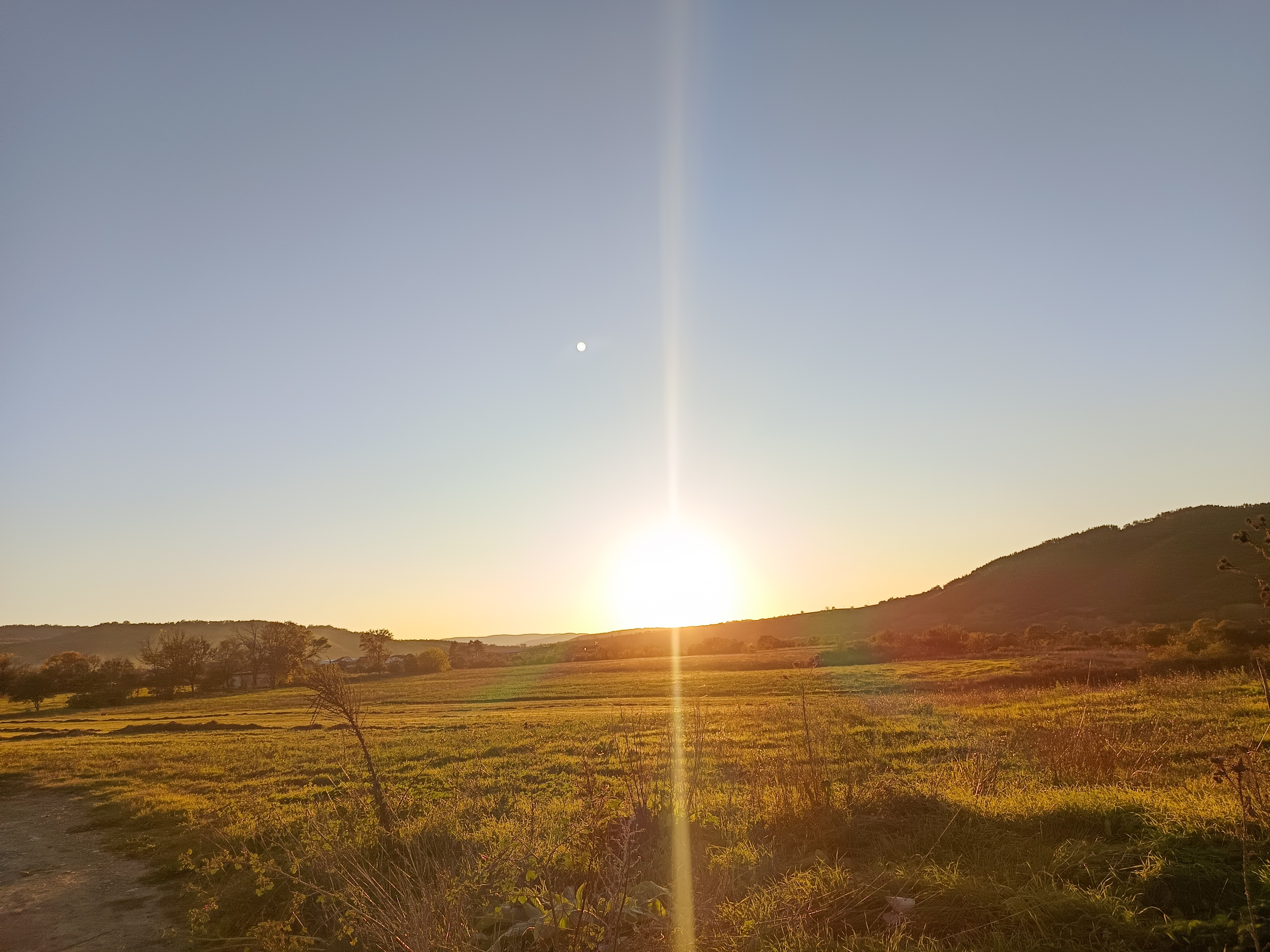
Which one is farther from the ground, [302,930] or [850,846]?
[850,846]

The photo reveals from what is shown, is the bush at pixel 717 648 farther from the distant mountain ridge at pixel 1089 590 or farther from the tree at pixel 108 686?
the tree at pixel 108 686

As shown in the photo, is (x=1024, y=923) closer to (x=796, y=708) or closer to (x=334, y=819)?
(x=334, y=819)

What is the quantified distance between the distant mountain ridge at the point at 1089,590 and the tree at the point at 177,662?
55568 mm

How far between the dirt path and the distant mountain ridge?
6859 centimetres

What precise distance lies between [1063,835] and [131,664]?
10224cm

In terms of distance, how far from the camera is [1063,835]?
6715 millimetres

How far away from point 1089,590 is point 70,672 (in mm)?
117628

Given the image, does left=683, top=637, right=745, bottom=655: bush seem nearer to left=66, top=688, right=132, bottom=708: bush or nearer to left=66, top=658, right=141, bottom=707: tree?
left=66, top=688, right=132, bottom=708: bush

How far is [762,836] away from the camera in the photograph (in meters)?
8.31

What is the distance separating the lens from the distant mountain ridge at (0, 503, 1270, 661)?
74.9 m

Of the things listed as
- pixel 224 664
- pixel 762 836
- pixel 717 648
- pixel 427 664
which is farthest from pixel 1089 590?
pixel 224 664

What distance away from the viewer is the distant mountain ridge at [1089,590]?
74.9 m

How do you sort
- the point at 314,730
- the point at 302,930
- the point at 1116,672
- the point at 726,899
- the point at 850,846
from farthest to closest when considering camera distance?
1. the point at 314,730
2. the point at 1116,672
3. the point at 302,930
4. the point at 850,846
5. the point at 726,899

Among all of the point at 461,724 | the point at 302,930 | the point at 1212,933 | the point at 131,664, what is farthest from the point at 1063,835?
the point at 131,664
